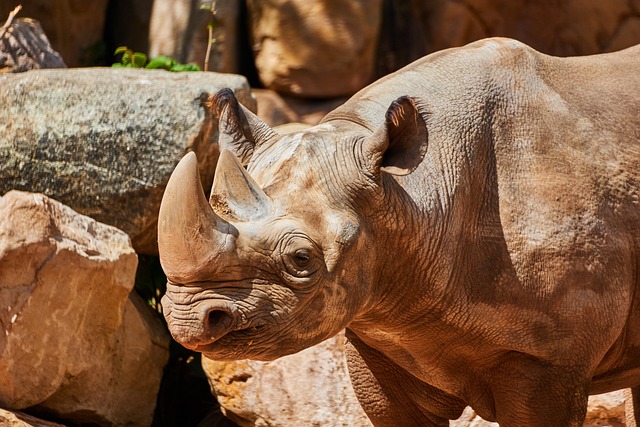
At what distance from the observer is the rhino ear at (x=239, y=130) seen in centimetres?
476

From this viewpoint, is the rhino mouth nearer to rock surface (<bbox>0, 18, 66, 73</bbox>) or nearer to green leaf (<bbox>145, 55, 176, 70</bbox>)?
rock surface (<bbox>0, 18, 66, 73</bbox>)

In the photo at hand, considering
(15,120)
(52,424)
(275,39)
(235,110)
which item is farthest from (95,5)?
(235,110)

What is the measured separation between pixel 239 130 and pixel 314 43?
19.5ft

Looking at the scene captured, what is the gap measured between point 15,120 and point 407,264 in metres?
3.44

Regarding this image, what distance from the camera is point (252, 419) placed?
→ 707cm

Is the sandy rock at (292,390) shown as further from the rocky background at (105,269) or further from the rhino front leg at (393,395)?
the rhino front leg at (393,395)

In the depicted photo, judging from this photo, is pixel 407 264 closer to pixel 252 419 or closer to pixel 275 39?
pixel 252 419

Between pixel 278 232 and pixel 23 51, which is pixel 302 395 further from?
pixel 23 51

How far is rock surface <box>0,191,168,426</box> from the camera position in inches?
240

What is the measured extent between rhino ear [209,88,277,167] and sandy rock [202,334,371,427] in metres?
2.56

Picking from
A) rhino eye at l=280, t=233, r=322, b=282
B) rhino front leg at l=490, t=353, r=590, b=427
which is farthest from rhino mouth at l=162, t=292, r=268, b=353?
rhino front leg at l=490, t=353, r=590, b=427

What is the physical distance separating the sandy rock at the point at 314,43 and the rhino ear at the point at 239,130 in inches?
232

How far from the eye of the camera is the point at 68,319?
253 inches

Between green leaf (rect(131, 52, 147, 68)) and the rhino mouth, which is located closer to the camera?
the rhino mouth
